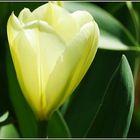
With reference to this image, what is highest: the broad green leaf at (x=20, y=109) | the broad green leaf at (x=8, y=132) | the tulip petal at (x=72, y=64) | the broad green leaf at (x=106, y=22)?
the tulip petal at (x=72, y=64)

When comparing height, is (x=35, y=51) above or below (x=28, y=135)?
above

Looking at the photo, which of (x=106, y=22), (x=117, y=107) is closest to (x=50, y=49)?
(x=117, y=107)

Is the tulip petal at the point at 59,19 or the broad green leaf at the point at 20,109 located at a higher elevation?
the tulip petal at the point at 59,19

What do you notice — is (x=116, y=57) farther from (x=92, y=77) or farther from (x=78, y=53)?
(x=78, y=53)

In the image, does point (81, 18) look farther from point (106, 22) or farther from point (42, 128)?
point (106, 22)

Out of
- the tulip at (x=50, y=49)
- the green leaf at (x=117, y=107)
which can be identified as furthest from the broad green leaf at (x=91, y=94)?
the tulip at (x=50, y=49)

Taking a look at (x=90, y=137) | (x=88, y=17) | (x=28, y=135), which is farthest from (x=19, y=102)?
(x=88, y=17)

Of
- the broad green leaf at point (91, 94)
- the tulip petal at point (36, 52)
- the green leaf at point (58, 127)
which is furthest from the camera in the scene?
the broad green leaf at point (91, 94)

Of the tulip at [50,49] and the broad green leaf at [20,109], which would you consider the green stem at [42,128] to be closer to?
the tulip at [50,49]

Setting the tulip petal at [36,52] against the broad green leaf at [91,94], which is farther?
the broad green leaf at [91,94]
